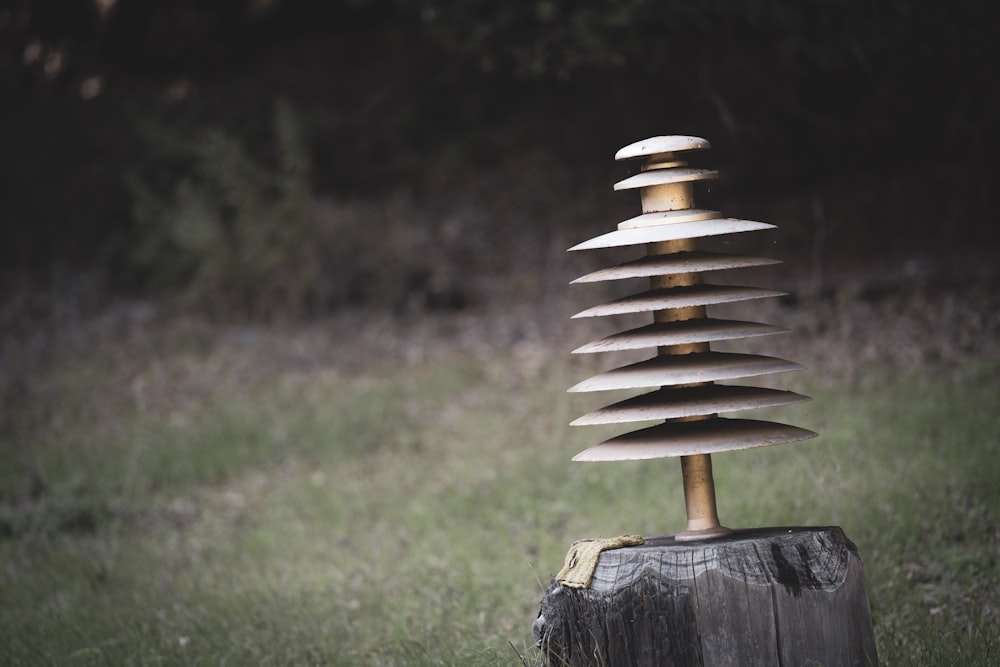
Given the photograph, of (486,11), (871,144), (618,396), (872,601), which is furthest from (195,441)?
(871,144)

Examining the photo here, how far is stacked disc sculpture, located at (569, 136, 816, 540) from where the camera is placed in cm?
277

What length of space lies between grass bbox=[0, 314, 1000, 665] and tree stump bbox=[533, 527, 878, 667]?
0.40m

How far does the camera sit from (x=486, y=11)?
8.51 meters

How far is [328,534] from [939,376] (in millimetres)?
4295

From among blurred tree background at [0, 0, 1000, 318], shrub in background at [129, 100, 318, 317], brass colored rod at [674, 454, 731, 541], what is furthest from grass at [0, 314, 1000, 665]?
shrub in background at [129, 100, 318, 317]

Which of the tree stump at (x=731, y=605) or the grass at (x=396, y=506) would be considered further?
the grass at (x=396, y=506)

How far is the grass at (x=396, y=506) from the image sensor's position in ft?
13.2

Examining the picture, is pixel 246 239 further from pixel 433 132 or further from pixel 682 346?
pixel 682 346

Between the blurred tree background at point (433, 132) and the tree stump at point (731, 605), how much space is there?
12.5 ft

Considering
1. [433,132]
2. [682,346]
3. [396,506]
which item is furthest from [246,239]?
[682,346]

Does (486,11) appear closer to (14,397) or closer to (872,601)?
(14,397)

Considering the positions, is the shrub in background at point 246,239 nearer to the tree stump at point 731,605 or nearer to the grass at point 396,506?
the grass at point 396,506

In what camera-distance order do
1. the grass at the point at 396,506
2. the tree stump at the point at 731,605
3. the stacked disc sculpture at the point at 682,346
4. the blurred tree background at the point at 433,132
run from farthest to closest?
1. the blurred tree background at the point at 433,132
2. the grass at the point at 396,506
3. the stacked disc sculpture at the point at 682,346
4. the tree stump at the point at 731,605

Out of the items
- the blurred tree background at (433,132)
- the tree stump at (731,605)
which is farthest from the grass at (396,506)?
the blurred tree background at (433,132)
